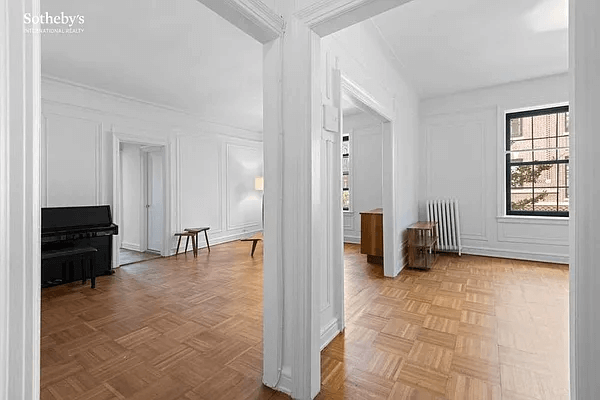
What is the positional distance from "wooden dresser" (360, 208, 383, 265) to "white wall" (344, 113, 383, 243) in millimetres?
1676

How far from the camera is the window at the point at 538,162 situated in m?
4.96

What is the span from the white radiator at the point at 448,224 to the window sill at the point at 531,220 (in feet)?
2.31

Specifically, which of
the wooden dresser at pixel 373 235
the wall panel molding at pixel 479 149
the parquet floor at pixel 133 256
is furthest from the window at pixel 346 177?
the parquet floor at pixel 133 256

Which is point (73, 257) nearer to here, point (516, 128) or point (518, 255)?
point (518, 255)

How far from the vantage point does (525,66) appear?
4457 mm

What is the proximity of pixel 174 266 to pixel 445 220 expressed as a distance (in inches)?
197

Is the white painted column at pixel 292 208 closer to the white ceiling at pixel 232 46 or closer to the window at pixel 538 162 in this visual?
the white ceiling at pixel 232 46

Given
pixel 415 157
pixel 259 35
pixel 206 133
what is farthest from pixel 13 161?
pixel 206 133

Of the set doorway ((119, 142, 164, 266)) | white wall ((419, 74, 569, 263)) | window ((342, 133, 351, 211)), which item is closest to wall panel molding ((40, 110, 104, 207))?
doorway ((119, 142, 164, 266))

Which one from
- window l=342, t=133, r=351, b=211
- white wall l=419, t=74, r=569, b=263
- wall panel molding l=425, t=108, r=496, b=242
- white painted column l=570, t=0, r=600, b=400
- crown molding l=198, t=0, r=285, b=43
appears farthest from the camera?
window l=342, t=133, r=351, b=211

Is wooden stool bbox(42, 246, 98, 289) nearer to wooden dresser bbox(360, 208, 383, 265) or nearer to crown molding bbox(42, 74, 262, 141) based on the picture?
crown molding bbox(42, 74, 262, 141)

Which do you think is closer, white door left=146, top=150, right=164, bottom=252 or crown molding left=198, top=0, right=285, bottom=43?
crown molding left=198, top=0, right=285, bottom=43

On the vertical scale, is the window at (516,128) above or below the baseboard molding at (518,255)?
above

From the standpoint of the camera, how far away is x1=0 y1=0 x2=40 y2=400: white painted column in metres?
0.69
